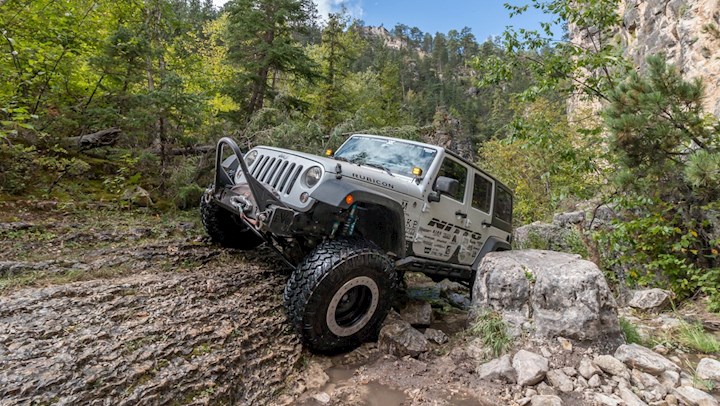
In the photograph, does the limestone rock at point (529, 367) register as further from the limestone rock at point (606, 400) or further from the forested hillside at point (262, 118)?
the forested hillside at point (262, 118)

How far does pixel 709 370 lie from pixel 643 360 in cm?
52

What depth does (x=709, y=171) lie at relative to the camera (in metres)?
3.52

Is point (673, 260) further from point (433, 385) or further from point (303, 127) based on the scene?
point (303, 127)

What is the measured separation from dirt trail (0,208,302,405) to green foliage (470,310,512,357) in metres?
1.79

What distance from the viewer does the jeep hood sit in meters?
3.34

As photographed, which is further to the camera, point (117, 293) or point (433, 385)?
point (117, 293)

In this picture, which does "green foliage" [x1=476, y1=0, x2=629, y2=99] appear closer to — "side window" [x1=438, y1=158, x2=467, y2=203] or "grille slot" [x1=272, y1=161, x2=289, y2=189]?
"side window" [x1=438, y1=158, x2=467, y2=203]

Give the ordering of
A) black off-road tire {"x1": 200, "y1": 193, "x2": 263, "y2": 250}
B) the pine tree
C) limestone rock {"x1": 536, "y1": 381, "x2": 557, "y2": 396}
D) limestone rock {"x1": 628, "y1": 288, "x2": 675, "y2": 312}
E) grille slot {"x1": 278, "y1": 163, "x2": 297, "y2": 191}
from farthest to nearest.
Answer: the pine tree
limestone rock {"x1": 628, "y1": 288, "x2": 675, "y2": 312}
black off-road tire {"x1": 200, "y1": 193, "x2": 263, "y2": 250}
grille slot {"x1": 278, "y1": 163, "x2": 297, "y2": 191}
limestone rock {"x1": 536, "y1": 381, "x2": 557, "y2": 396}

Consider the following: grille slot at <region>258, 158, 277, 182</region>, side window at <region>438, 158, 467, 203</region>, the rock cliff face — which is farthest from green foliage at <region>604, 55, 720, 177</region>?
grille slot at <region>258, 158, 277, 182</region>

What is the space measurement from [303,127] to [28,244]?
5.12m

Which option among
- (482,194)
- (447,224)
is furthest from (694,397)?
(482,194)

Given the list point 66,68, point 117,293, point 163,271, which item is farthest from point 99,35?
point 117,293

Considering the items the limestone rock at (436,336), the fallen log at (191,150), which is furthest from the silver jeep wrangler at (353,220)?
the fallen log at (191,150)

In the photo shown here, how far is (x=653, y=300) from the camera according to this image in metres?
4.72
